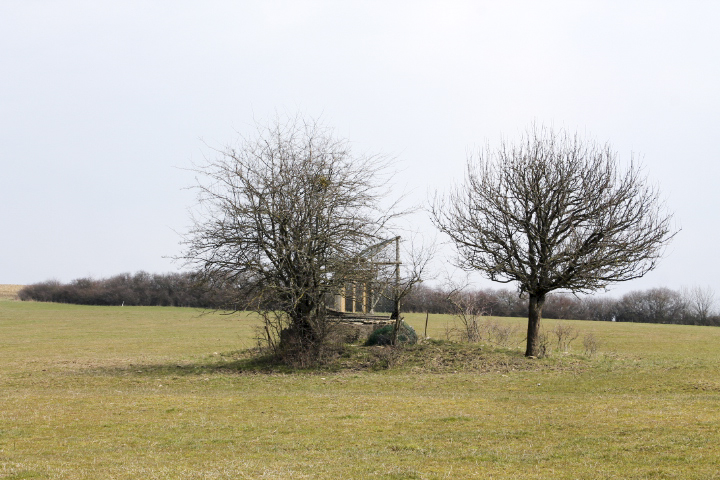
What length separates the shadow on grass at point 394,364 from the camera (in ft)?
63.0

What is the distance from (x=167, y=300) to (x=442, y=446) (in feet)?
293

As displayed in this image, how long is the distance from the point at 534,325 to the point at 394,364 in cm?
582

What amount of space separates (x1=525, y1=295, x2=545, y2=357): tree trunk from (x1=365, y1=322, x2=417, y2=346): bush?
13.6 feet

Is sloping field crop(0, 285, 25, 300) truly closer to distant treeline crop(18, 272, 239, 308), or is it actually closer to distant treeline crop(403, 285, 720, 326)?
distant treeline crop(18, 272, 239, 308)

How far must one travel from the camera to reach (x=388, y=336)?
2186 cm

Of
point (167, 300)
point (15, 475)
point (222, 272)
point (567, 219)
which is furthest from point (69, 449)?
point (167, 300)

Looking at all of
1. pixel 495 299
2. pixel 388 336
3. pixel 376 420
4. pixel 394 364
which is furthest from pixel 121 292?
pixel 376 420

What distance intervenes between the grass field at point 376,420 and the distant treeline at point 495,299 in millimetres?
36778

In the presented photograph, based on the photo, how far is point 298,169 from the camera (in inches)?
769

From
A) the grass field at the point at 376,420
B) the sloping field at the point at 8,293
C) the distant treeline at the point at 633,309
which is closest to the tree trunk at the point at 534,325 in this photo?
the grass field at the point at 376,420

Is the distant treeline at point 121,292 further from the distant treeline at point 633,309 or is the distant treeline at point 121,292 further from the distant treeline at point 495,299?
the distant treeline at point 633,309

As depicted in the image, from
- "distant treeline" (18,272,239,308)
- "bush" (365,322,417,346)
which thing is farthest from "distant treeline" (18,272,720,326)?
"bush" (365,322,417,346)

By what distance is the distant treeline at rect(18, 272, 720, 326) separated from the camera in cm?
Result: 7200

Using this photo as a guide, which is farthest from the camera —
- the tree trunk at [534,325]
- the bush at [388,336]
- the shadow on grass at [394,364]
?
the bush at [388,336]
